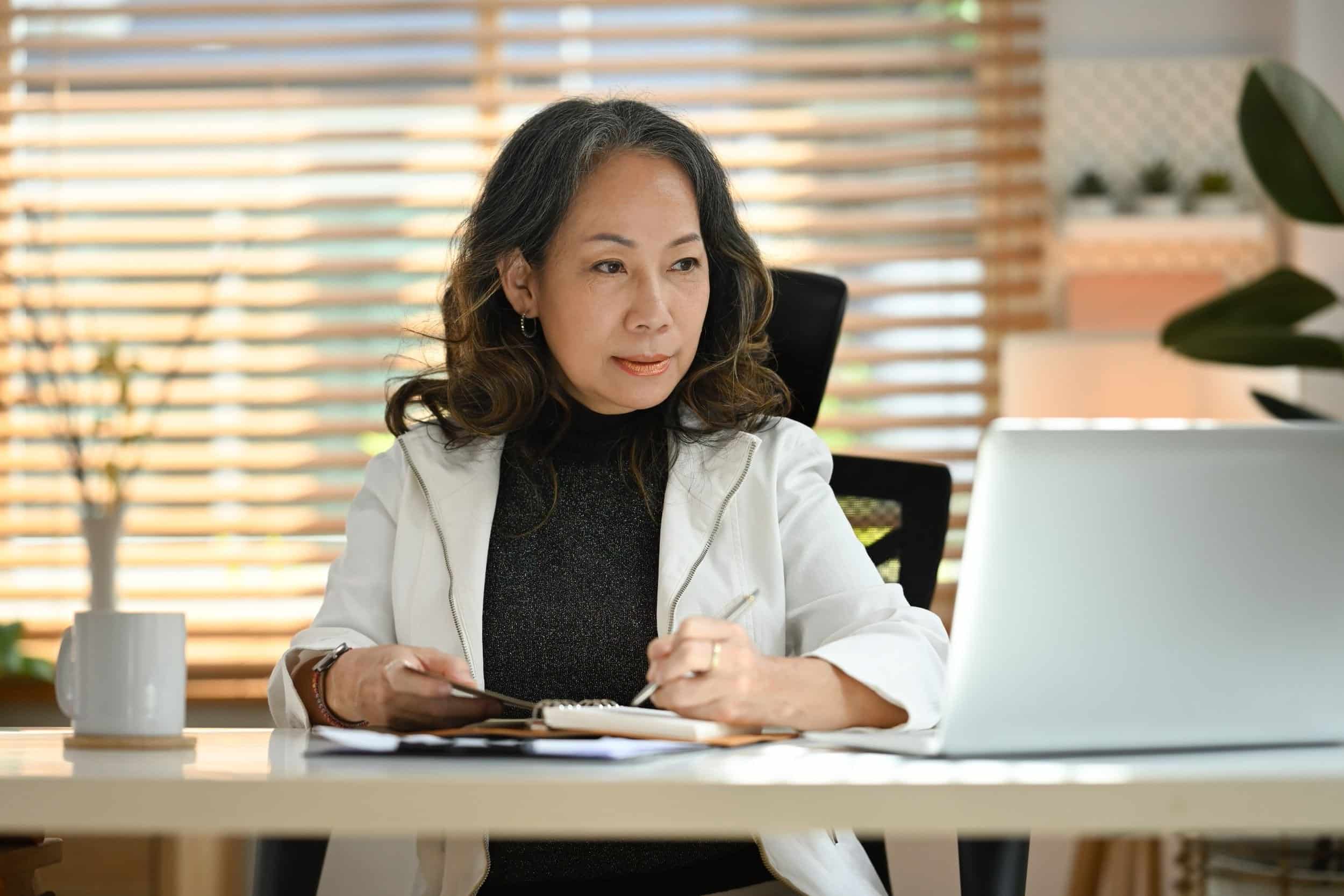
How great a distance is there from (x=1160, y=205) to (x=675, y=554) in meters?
2.53

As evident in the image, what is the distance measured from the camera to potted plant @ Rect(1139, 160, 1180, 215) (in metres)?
3.55

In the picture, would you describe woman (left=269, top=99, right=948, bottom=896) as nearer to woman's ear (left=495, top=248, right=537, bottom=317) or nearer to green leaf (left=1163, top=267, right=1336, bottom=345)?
woman's ear (left=495, top=248, right=537, bottom=317)

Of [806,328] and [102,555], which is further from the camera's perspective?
[102,555]

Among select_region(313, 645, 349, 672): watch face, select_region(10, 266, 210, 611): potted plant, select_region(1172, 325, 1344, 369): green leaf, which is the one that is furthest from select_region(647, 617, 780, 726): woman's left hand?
select_region(10, 266, 210, 611): potted plant

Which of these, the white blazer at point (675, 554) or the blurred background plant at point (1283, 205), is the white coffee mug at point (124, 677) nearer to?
the white blazer at point (675, 554)

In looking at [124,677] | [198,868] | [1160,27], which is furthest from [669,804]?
[1160,27]

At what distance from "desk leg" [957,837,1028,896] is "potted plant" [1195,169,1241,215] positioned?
2812 mm

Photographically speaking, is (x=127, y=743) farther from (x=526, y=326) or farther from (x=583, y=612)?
(x=526, y=326)

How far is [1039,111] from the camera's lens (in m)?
3.57

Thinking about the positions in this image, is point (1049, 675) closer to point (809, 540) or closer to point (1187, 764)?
point (1187, 764)

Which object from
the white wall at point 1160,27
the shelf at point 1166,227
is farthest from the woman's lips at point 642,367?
the white wall at point 1160,27

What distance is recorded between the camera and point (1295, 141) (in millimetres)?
2674

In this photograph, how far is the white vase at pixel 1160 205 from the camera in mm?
3551

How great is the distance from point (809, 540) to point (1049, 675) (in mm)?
696
